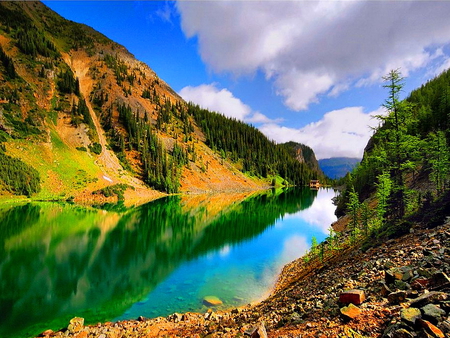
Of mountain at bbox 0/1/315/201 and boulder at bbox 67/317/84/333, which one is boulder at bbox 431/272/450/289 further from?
mountain at bbox 0/1/315/201

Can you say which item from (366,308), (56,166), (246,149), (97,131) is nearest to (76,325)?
(366,308)

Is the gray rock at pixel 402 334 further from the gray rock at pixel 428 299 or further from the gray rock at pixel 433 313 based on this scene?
the gray rock at pixel 428 299

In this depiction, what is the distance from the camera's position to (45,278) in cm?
2183

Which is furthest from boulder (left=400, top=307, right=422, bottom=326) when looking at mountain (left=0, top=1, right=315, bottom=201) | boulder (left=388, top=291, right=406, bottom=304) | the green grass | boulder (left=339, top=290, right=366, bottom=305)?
the green grass

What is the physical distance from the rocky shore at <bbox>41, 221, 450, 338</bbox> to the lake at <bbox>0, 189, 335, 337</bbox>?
3465 millimetres

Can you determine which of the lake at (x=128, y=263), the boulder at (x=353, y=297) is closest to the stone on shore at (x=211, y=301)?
the lake at (x=128, y=263)

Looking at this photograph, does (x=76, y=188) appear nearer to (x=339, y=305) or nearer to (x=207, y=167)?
(x=207, y=167)

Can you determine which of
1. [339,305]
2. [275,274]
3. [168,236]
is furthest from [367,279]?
[168,236]

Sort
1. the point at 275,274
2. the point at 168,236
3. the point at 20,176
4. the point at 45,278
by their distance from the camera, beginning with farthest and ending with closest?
the point at 20,176
the point at 168,236
the point at 275,274
the point at 45,278

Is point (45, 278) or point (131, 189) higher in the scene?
point (131, 189)

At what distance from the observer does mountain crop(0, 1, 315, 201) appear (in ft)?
250

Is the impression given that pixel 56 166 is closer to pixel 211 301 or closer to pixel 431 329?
pixel 211 301

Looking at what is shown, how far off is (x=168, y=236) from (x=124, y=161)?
76.1 m

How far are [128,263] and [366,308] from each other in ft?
82.2
